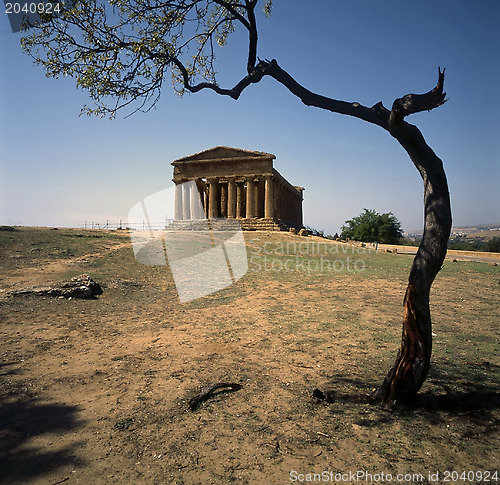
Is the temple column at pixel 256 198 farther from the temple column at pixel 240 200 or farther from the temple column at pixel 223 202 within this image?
the temple column at pixel 223 202

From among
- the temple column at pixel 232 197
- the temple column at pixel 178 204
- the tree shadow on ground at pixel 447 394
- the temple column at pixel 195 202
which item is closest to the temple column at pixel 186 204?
the temple column at pixel 178 204

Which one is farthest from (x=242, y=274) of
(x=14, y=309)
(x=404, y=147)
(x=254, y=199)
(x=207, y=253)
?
(x=254, y=199)

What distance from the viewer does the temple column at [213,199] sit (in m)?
37.5

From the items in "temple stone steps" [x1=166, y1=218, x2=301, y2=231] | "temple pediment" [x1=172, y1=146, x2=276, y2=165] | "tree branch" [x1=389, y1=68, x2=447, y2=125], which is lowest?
"temple stone steps" [x1=166, y1=218, x2=301, y2=231]

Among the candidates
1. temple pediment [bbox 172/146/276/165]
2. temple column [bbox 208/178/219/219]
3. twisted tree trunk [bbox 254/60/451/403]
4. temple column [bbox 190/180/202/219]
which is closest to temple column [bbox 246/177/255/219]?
temple pediment [bbox 172/146/276/165]

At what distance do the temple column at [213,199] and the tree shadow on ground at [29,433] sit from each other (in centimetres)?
3405

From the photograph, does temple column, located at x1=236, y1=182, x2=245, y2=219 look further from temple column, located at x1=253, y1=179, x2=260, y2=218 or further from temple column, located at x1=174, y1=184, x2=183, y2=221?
temple column, located at x1=174, y1=184, x2=183, y2=221

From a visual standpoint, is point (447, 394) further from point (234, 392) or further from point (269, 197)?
point (269, 197)

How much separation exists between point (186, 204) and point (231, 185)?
267 inches

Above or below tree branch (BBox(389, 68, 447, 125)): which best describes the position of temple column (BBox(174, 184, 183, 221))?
above

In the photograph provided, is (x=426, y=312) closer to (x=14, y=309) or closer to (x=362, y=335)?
(x=362, y=335)

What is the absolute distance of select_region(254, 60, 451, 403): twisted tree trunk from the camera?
13.2 ft

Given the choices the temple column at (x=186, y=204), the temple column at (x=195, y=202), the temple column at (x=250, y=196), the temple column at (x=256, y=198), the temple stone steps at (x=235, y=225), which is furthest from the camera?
the temple column at (x=186, y=204)

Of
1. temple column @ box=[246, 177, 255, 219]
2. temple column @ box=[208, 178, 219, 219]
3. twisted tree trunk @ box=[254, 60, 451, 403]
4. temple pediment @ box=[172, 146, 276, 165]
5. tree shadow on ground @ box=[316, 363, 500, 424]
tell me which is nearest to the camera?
tree shadow on ground @ box=[316, 363, 500, 424]
